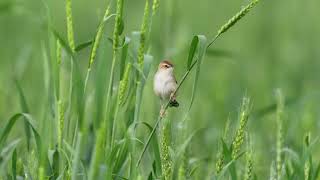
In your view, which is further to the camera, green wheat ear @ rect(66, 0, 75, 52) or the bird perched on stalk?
the bird perched on stalk

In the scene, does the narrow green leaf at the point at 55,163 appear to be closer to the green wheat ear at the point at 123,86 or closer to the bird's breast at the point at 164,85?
the green wheat ear at the point at 123,86

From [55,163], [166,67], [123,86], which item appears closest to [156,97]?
[166,67]

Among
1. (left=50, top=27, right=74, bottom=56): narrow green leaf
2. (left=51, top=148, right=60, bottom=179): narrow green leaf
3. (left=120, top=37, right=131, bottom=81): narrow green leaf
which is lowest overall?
(left=51, top=148, right=60, bottom=179): narrow green leaf

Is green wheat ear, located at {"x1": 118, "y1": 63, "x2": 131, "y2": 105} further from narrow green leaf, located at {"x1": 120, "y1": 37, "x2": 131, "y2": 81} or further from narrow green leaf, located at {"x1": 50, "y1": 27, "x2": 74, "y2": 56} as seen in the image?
narrow green leaf, located at {"x1": 50, "y1": 27, "x2": 74, "y2": 56}

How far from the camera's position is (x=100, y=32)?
3410 millimetres

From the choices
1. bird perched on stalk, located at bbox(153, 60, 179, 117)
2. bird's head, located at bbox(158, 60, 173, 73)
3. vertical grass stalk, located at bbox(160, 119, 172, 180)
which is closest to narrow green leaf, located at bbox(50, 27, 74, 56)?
vertical grass stalk, located at bbox(160, 119, 172, 180)

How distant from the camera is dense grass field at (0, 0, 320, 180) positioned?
11.1ft

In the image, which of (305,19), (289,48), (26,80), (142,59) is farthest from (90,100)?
(305,19)

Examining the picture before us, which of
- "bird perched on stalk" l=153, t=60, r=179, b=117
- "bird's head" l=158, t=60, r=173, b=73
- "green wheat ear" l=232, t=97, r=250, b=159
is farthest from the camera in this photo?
"bird's head" l=158, t=60, r=173, b=73

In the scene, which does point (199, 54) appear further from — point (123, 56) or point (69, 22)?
point (69, 22)

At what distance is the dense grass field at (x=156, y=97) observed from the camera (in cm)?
339

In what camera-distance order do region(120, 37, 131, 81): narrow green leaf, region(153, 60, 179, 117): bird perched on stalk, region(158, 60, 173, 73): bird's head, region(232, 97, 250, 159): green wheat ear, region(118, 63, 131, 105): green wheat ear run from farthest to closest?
1. region(158, 60, 173, 73): bird's head
2. region(153, 60, 179, 117): bird perched on stalk
3. region(120, 37, 131, 81): narrow green leaf
4. region(118, 63, 131, 105): green wheat ear
5. region(232, 97, 250, 159): green wheat ear

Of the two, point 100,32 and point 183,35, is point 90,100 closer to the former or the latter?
point 100,32

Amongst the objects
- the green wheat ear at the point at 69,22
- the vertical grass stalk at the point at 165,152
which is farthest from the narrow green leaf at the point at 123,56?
the vertical grass stalk at the point at 165,152
